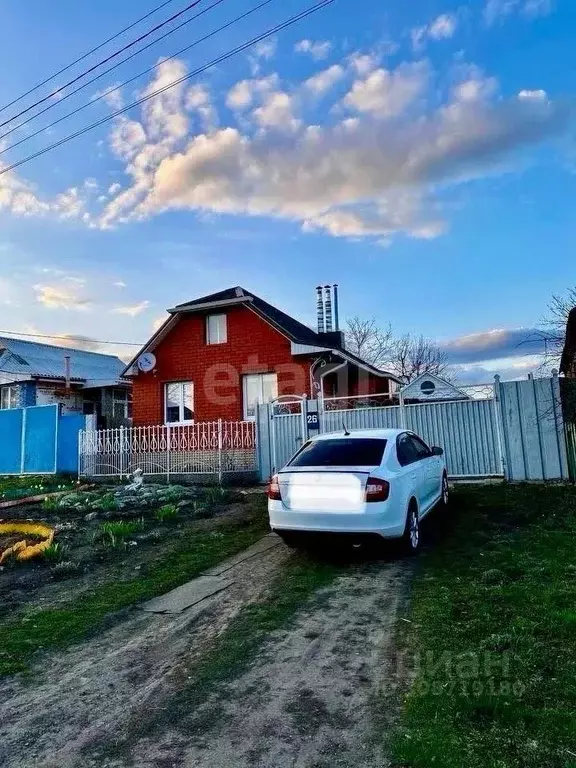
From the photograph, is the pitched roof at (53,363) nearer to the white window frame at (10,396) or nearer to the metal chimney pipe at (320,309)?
the white window frame at (10,396)

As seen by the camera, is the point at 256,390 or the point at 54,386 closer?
the point at 256,390

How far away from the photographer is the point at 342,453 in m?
6.82

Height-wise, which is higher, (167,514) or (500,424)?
(500,424)

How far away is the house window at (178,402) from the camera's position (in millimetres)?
19844

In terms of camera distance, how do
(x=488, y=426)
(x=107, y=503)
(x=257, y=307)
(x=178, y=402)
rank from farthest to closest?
1. (x=178, y=402)
2. (x=257, y=307)
3. (x=488, y=426)
4. (x=107, y=503)

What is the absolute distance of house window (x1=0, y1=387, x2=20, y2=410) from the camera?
26.2m

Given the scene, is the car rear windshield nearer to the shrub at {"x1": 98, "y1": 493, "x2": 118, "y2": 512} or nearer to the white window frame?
the shrub at {"x1": 98, "y1": 493, "x2": 118, "y2": 512}

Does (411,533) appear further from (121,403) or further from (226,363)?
(121,403)

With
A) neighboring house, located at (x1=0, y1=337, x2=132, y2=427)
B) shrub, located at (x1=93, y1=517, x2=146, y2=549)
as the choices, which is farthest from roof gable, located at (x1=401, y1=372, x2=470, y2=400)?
neighboring house, located at (x1=0, y1=337, x2=132, y2=427)

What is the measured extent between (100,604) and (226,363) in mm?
14117

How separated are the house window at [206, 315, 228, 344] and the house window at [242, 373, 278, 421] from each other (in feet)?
5.66

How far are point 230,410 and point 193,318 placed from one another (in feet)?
12.5

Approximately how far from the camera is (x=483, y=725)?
2896 millimetres

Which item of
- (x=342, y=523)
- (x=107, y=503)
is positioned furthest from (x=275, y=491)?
(x=107, y=503)
